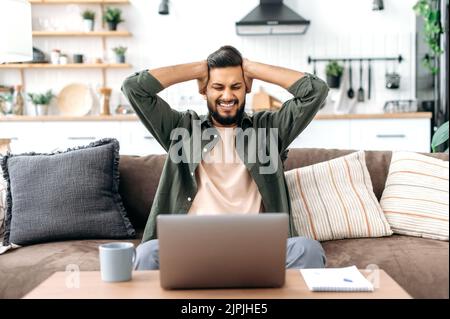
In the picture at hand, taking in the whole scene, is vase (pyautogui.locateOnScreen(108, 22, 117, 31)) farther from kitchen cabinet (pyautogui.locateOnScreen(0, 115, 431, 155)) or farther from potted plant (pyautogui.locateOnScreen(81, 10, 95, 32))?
kitchen cabinet (pyautogui.locateOnScreen(0, 115, 431, 155))

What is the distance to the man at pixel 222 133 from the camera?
1561mm

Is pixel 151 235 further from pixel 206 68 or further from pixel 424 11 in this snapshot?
pixel 424 11

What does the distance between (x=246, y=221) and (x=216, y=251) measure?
0.24 feet

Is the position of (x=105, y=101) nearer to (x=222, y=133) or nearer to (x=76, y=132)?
(x=76, y=132)

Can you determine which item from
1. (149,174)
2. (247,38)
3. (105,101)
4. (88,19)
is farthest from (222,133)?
(88,19)

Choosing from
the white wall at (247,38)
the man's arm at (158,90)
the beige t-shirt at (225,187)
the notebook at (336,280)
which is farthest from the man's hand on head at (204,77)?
the white wall at (247,38)

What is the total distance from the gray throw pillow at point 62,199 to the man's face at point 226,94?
0.56 m

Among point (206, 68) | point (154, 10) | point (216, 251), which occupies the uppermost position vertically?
point (154, 10)

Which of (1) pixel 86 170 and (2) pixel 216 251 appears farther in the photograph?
(1) pixel 86 170
